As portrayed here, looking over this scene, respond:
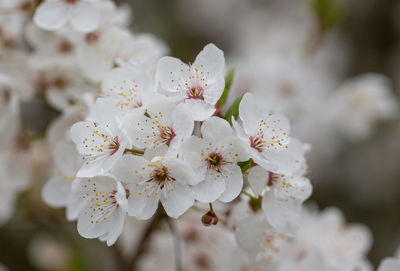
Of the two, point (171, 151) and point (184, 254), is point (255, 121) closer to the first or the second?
point (171, 151)

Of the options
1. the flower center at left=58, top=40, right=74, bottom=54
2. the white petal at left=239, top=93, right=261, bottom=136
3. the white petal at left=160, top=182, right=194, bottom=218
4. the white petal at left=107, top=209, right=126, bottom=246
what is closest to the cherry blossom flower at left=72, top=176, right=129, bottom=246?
the white petal at left=107, top=209, right=126, bottom=246

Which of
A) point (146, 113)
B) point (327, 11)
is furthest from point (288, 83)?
point (146, 113)

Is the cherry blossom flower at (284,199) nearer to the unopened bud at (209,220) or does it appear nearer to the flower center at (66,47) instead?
the unopened bud at (209,220)

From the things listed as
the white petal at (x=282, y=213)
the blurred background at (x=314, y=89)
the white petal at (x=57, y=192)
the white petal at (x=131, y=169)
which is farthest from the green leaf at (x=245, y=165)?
the blurred background at (x=314, y=89)

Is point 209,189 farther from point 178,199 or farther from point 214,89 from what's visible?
point 214,89

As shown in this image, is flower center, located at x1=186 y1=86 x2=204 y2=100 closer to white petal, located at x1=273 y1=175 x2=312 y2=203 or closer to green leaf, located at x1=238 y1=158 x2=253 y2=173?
green leaf, located at x1=238 y1=158 x2=253 y2=173
